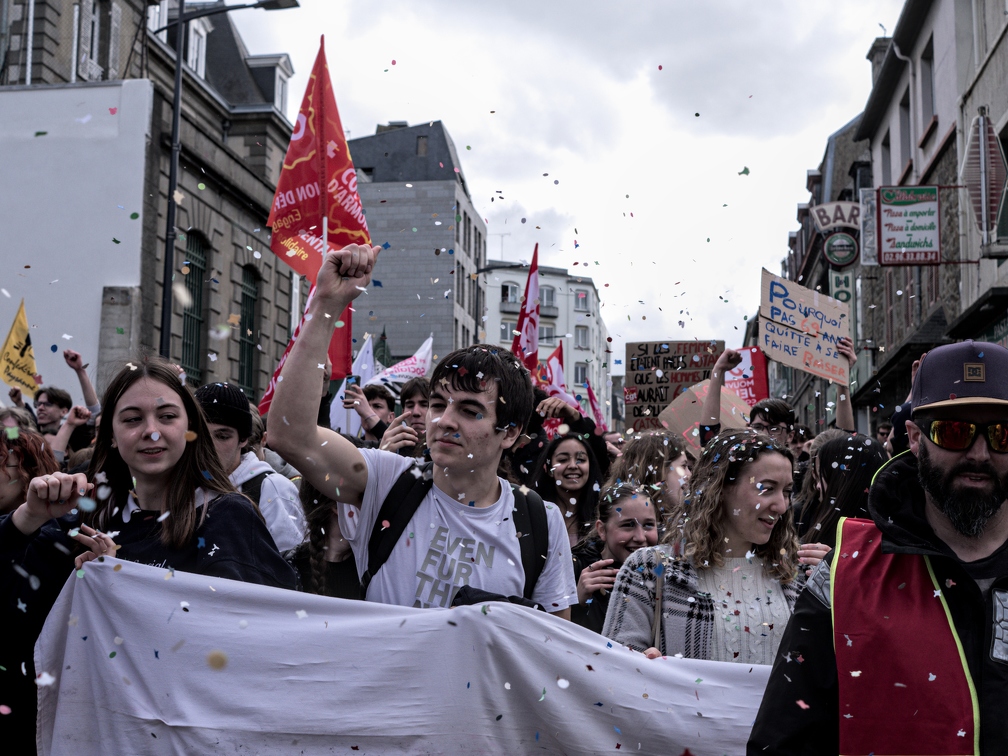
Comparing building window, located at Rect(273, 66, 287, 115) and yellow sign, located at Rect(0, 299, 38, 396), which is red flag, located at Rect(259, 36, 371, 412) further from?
building window, located at Rect(273, 66, 287, 115)

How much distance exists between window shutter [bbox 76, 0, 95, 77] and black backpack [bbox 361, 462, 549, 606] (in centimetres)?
2037

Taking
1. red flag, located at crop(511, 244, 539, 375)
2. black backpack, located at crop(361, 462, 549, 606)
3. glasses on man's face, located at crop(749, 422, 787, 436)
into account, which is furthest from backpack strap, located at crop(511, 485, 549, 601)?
red flag, located at crop(511, 244, 539, 375)

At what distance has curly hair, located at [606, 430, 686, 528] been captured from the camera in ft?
18.4

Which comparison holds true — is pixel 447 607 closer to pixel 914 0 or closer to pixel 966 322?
pixel 966 322

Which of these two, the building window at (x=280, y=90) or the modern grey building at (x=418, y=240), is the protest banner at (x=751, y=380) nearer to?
the building window at (x=280, y=90)

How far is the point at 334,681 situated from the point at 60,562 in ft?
2.94

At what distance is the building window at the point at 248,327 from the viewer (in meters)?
23.3

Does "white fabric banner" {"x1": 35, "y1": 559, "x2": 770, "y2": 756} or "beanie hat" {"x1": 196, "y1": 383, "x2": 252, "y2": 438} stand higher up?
"beanie hat" {"x1": 196, "y1": 383, "x2": 252, "y2": 438}

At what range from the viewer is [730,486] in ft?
12.4

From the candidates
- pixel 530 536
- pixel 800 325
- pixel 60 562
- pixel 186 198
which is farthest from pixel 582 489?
pixel 186 198

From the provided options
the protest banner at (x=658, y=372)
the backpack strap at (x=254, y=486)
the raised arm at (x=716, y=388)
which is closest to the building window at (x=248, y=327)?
the protest banner at (x=658, y=372)

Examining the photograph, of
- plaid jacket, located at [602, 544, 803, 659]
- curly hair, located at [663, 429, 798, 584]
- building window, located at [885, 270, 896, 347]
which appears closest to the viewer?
plaid jacket, located at [602, 544, 803, 659]

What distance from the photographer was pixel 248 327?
23328mm

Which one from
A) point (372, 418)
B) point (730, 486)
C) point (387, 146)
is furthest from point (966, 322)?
point (387, 146)
